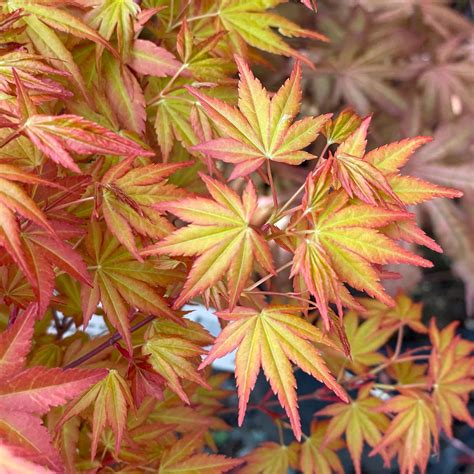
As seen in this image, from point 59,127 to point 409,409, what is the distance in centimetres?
63

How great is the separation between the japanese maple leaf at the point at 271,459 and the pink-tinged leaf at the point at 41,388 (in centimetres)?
52

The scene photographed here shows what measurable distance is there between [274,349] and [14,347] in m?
0.21

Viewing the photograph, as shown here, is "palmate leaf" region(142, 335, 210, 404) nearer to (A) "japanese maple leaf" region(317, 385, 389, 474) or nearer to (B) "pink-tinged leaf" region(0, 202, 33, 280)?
(B) "pink-tinged leaf" region(0, 202, 33, 280)

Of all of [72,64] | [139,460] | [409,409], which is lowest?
[409,409]

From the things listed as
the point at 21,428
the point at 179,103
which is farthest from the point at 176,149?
the point at 21,428

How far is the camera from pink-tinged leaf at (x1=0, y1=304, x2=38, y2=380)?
1.48 feet

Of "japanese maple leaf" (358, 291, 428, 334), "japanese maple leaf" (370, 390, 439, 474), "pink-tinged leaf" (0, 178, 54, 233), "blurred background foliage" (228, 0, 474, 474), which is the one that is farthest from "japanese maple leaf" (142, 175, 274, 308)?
"blurred background foliage" (228, 0, 474, 474)

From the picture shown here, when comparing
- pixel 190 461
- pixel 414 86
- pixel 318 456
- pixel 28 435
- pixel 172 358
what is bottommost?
pixel 318 456

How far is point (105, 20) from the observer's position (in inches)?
25.0

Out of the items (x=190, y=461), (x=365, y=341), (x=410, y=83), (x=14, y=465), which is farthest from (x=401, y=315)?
(x=14, y=465)

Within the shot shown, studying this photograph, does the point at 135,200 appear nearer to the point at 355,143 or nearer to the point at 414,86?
the point at 355,143

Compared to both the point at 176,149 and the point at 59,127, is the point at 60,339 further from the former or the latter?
the point at 59,127

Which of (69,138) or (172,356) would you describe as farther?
(172,356)

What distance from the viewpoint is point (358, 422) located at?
2.92 feet
